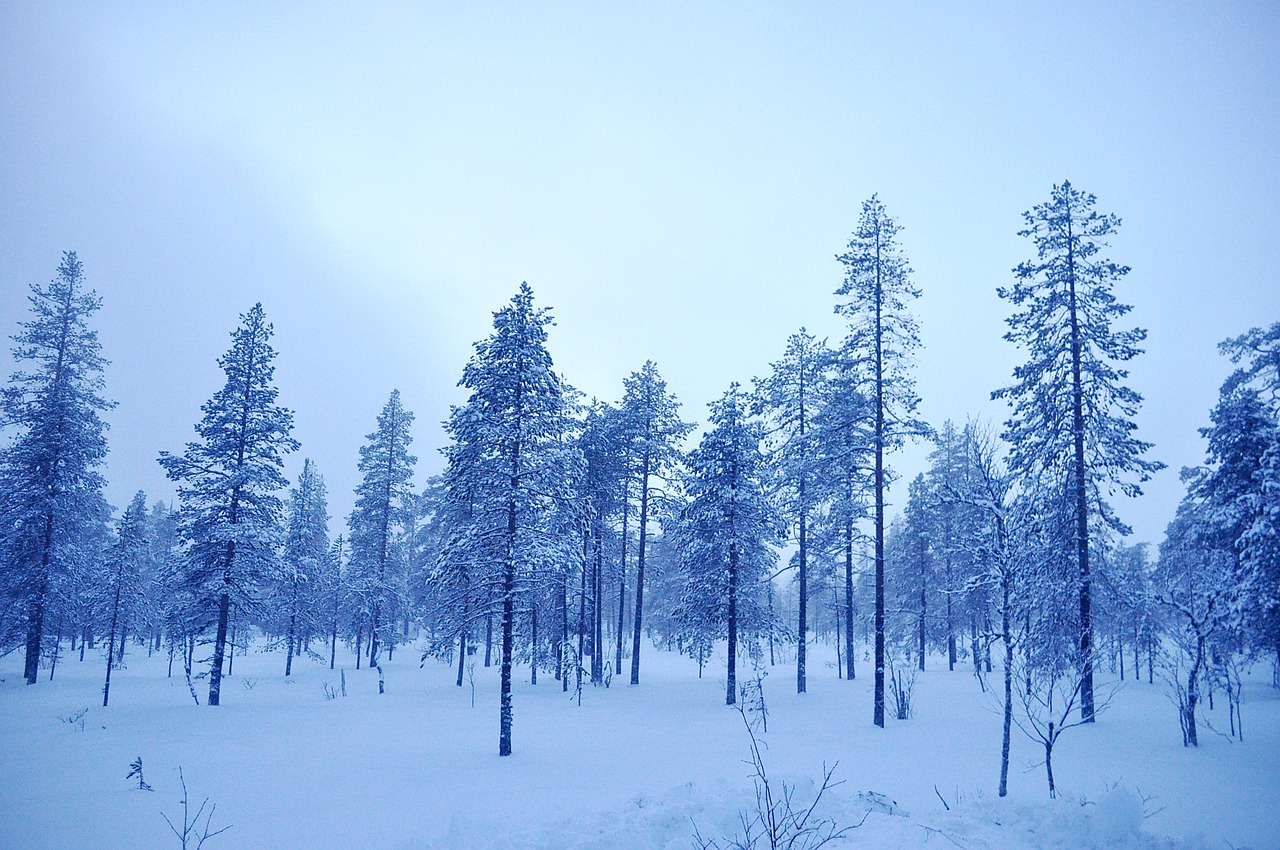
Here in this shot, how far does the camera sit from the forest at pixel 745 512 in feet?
51.6

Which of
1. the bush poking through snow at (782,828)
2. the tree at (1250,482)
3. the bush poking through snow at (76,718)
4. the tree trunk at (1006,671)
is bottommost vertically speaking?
the bush poking through snow at (76,718)

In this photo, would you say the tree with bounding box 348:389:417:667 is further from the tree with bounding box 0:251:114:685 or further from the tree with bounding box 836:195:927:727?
the tree with bounding box 836:195:927:727

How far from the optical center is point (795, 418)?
27.7 m

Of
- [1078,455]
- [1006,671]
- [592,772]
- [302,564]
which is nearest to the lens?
[1006,671]

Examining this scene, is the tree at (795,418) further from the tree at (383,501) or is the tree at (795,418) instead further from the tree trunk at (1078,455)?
the tree at (383,501)

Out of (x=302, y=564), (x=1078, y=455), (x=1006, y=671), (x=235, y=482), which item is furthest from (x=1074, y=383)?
(x=302, y=564)

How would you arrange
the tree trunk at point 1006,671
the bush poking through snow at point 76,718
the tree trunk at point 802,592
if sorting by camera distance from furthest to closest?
1. the tree trunk at point 802,592
2. the bush poking through snow at point 76,718
3. the tree trunk at point 1006,671

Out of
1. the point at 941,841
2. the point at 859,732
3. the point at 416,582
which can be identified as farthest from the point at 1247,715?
the point at 416,582

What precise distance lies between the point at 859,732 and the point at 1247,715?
12.2 m

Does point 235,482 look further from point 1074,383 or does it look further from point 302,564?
point 1074,383

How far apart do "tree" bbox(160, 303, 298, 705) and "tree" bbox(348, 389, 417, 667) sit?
11.4 meters

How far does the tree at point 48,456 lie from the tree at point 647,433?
25.1 metres

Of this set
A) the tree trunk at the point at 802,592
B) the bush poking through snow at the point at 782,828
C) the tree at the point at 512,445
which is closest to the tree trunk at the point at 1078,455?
the tree trunk at the point at 802,592

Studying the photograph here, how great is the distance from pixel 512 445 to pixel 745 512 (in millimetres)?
11431
